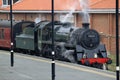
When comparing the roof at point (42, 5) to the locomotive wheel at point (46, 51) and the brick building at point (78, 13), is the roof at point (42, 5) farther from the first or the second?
the locomotive wheel at point (46, 51)

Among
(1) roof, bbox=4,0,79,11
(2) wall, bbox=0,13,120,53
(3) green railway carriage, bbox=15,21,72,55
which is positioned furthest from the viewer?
(1) roof, bbox=4,0,79,11

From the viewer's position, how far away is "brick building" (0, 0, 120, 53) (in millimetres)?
32719

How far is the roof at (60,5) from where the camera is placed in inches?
1353

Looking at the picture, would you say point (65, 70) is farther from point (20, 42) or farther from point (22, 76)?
point (20, 42)

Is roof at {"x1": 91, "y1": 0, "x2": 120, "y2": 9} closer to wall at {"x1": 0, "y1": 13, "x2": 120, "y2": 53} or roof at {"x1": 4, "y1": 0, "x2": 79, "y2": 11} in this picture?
wall at {"x1": 0, "y1": 13, "x2": 120, "y2": 53}

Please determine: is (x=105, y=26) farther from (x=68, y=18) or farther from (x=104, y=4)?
(x=68, y=18)

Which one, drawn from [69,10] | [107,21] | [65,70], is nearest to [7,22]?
[69,10]

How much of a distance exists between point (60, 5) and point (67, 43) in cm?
1598

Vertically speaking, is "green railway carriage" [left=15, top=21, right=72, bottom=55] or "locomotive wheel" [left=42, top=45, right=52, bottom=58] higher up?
"green railway carriage" [left=15, top=21, right=72, bottom=55]

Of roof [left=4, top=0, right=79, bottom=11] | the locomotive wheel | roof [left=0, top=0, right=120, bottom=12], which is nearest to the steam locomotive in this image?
the locomotive wheel

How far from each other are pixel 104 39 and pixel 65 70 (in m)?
14.0

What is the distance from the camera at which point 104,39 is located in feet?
106

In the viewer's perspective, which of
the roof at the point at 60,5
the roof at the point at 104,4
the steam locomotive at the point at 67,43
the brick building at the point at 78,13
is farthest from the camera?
the roof at the point at 60,5

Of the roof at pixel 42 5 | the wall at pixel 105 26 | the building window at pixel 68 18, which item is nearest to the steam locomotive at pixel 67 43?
the building window at pixel 68 18
